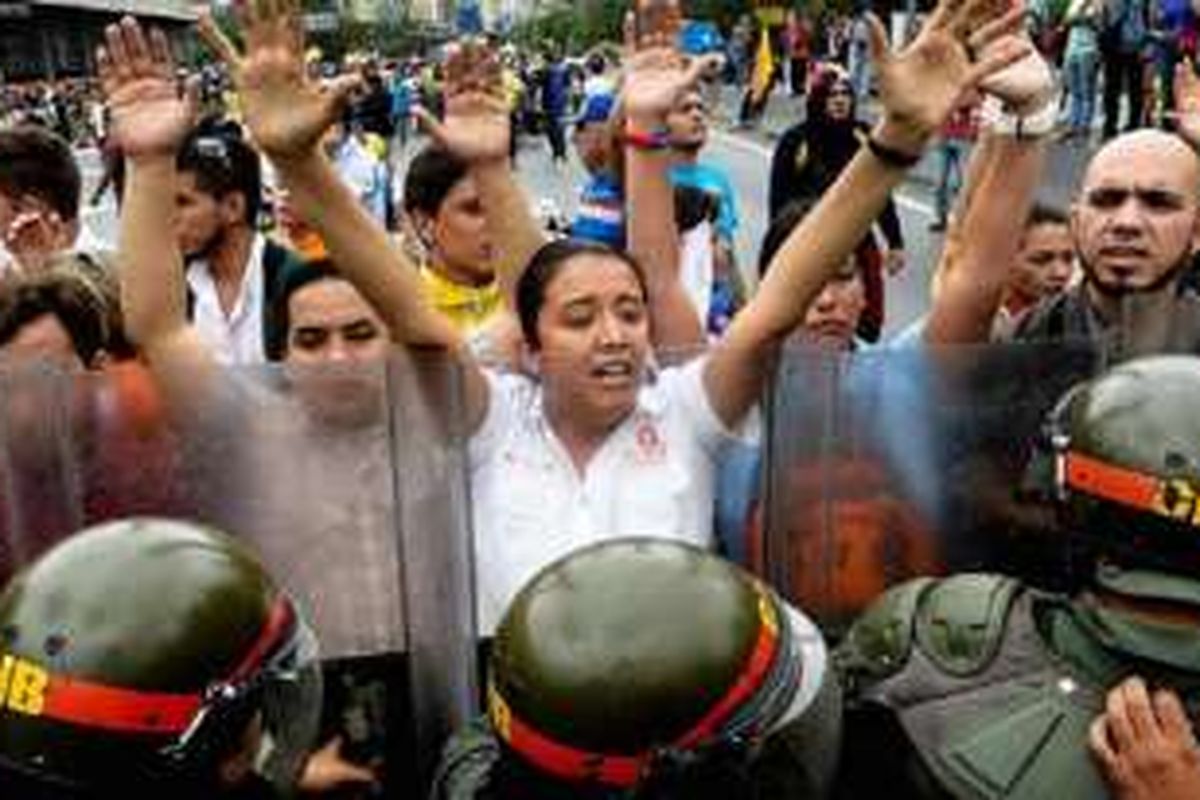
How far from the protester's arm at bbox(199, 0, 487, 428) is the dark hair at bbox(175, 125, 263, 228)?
178cm

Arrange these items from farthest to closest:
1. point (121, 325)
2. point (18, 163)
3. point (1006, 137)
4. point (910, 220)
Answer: point (910, 220) < point (18, 163) < point (121, 325) < point (1006, 137)

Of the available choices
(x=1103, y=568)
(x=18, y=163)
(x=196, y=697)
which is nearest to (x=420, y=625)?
(x=196, y=697)

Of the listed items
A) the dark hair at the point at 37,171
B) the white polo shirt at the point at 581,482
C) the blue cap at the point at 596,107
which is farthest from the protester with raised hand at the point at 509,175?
the blue cap at the point at 596,107

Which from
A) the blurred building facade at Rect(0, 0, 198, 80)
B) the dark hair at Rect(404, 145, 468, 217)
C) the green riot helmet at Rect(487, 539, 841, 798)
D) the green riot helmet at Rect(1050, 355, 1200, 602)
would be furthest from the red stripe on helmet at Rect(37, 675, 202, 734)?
the blurred building facade at Rect(0, 0, 198, 80)

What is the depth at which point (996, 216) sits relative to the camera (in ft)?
10.8

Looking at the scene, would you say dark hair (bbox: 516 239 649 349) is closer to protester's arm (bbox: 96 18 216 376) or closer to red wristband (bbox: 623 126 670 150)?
red wristband (bbox: 623 126 670 150)

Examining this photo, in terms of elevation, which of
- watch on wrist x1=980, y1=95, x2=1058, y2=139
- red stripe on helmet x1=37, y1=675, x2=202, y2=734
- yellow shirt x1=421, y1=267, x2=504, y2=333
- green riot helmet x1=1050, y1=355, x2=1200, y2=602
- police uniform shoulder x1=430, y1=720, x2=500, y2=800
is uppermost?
watch on wrist x1=980, y1=95, x2=1058, y2=139

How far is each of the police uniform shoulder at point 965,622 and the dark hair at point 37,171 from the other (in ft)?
11.7

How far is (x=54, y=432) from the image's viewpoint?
8.91 ft

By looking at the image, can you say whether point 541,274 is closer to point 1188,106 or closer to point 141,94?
point 141,94

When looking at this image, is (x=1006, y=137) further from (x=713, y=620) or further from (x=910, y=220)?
(x=910, y=220)

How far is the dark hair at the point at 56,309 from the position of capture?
361cm

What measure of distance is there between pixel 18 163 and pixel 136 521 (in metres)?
3.30

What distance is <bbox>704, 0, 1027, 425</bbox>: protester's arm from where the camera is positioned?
2822 millimetres
